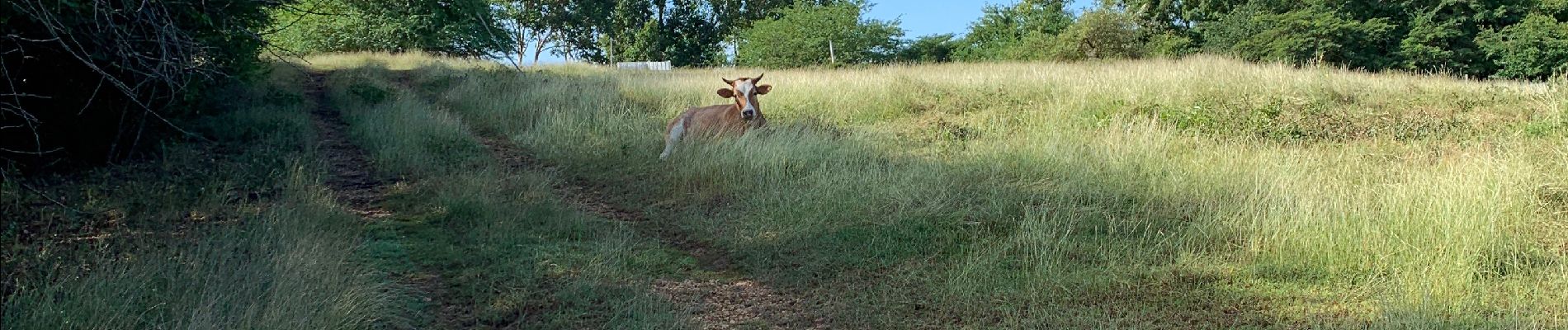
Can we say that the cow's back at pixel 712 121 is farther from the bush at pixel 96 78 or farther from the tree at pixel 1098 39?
the tree at pixel 1098 39

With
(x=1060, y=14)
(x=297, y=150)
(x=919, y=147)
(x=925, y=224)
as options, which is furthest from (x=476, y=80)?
(x=1060, y=14)

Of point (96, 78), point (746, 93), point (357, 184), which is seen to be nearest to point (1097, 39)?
point (746, 93)

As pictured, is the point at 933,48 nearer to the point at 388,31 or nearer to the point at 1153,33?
the point at 1153,33

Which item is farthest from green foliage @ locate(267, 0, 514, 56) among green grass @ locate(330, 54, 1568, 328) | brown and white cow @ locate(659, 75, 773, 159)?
green grass @ locate(330, 54, 1568, 328)

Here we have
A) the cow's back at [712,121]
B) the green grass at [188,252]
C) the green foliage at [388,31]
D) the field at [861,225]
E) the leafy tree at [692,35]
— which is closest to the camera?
the green grass at [188,252]

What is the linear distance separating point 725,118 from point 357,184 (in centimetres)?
397

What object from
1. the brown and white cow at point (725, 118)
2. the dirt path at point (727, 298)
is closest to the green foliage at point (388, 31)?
the brown and white cow at point (725, 118)

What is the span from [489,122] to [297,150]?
3.63m

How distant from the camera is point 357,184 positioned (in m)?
8.16

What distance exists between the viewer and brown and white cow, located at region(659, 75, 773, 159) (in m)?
10.4

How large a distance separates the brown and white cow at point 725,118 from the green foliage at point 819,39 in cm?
2686

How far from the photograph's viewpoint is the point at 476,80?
17516 mm

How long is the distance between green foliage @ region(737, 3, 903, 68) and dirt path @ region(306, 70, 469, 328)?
86.2 ft

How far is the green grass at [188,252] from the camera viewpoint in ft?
12.5
